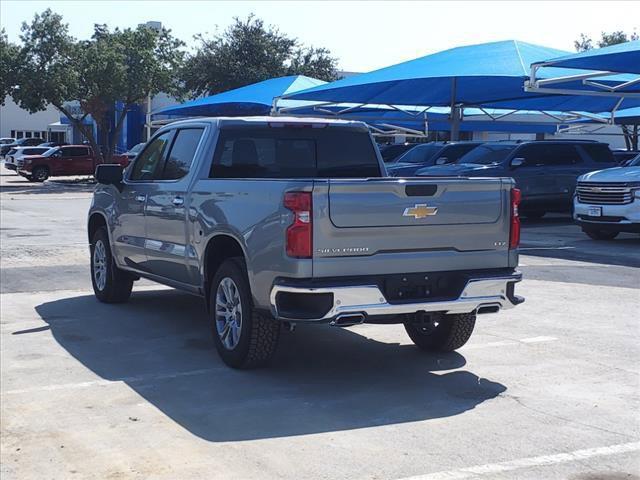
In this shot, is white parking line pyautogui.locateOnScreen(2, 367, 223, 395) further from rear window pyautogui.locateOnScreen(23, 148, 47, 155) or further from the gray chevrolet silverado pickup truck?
rear window pyautogui.locateOnScreen(23, 148, 47, 155)

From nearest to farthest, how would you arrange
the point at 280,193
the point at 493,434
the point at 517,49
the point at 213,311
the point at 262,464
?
the point at 262,464, the point at 493,434, the point at 280,193, the point at 213,311, the point at 517,49

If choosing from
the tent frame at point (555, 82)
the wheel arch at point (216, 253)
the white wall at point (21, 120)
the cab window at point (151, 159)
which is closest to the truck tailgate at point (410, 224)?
the wheel arch at point (216, 253)

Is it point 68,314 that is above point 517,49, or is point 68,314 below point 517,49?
below

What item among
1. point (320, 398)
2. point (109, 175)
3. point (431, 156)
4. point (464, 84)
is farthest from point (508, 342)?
point (464, 84)

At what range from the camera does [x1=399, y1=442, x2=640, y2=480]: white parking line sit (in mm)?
5059

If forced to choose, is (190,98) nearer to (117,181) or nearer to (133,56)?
(133,56)

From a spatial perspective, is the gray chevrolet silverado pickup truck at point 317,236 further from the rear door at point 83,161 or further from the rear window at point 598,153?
the rear door at point 83,161

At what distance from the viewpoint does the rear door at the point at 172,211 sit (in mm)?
8211

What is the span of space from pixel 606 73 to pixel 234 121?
13.1 meters

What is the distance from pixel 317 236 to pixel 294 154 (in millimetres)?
2249

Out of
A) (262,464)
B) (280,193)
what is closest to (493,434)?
(262,464)

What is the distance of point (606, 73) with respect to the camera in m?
19.3

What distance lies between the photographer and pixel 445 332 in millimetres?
7914

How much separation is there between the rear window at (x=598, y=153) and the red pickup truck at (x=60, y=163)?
25826mm
